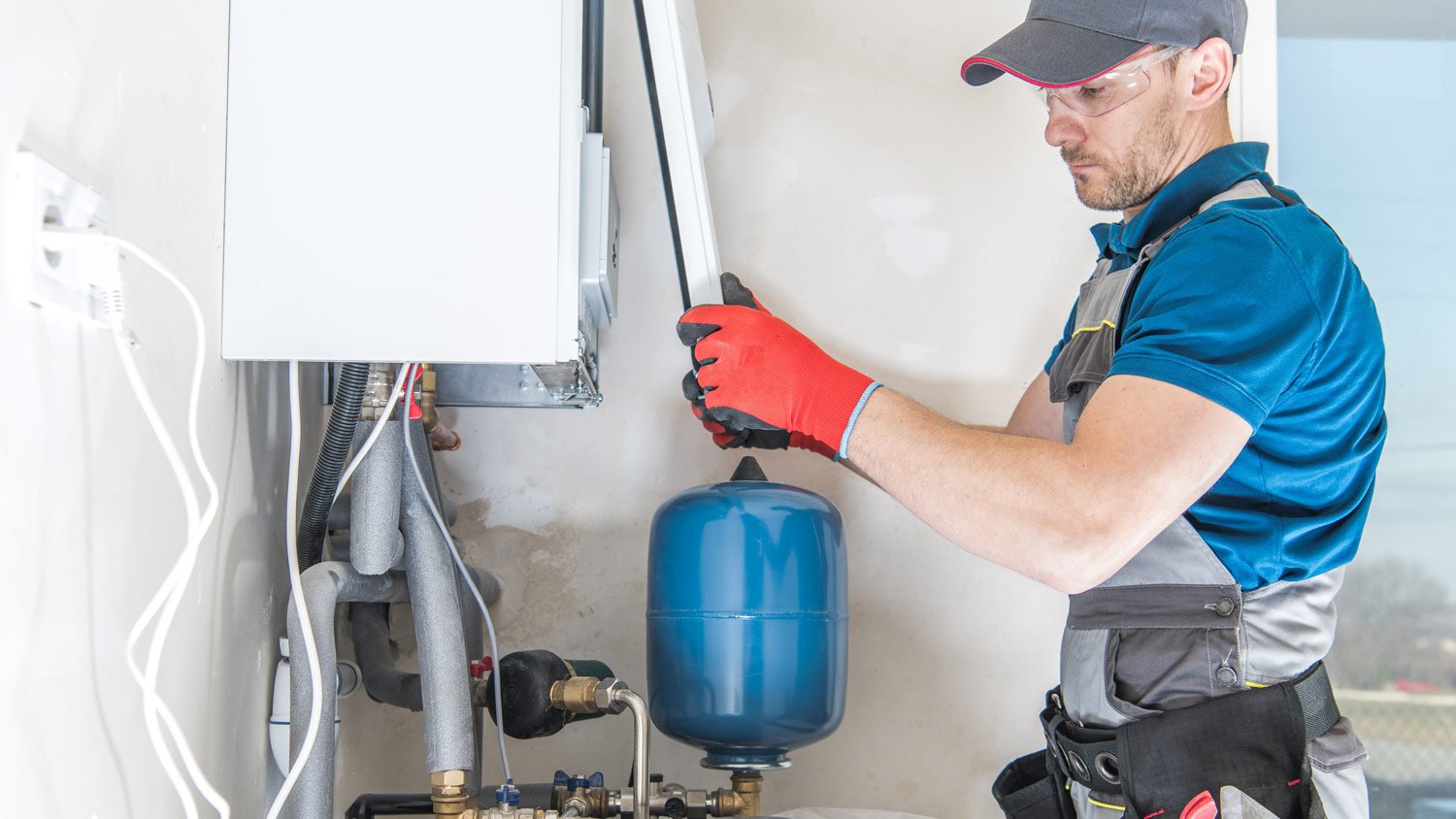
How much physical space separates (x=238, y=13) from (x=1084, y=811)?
1093 mm

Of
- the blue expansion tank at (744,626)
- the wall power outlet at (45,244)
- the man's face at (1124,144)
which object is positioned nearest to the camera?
the wall power outlet at (45,244)

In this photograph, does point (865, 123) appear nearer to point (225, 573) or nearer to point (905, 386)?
point (905, 386)

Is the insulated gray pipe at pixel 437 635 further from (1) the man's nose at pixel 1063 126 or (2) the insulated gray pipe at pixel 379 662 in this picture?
(1) the man's nose at pixel 1063 126

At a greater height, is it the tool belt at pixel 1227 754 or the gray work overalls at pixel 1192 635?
the gray work overalls at pixel 1192 635

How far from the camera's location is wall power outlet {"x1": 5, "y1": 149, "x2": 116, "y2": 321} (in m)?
0.60

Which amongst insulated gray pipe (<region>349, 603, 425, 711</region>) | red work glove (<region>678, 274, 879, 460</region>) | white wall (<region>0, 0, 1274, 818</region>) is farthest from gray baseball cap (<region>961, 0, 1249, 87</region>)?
insulated gray pipe (<region>349, 603, 425, 711</region>)

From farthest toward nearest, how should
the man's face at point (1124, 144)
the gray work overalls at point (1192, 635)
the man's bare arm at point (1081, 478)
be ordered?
1. the man's face at point (1124, 144)
2. the gray work overalls at point (1192, 635)
3. the man's bare arm at point (1081, 478)

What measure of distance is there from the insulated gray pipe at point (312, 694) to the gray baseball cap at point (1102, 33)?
842 millimetres

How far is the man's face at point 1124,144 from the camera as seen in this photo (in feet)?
3.54

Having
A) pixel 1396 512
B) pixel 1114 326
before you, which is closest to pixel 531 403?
pixel 1114 326

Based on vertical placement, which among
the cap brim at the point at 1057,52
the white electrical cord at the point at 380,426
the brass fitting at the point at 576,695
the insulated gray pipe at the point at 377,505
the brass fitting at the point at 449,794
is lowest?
the brass fitting at the point at 449,794

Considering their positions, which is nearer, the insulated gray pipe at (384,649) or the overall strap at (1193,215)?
the overall strap at (1193,215)

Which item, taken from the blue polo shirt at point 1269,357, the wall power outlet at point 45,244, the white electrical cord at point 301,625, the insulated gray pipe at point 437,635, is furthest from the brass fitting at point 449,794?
the blue polo shirt at point 1269,357

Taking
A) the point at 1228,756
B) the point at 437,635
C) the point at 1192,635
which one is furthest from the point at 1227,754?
the point at 437,635
